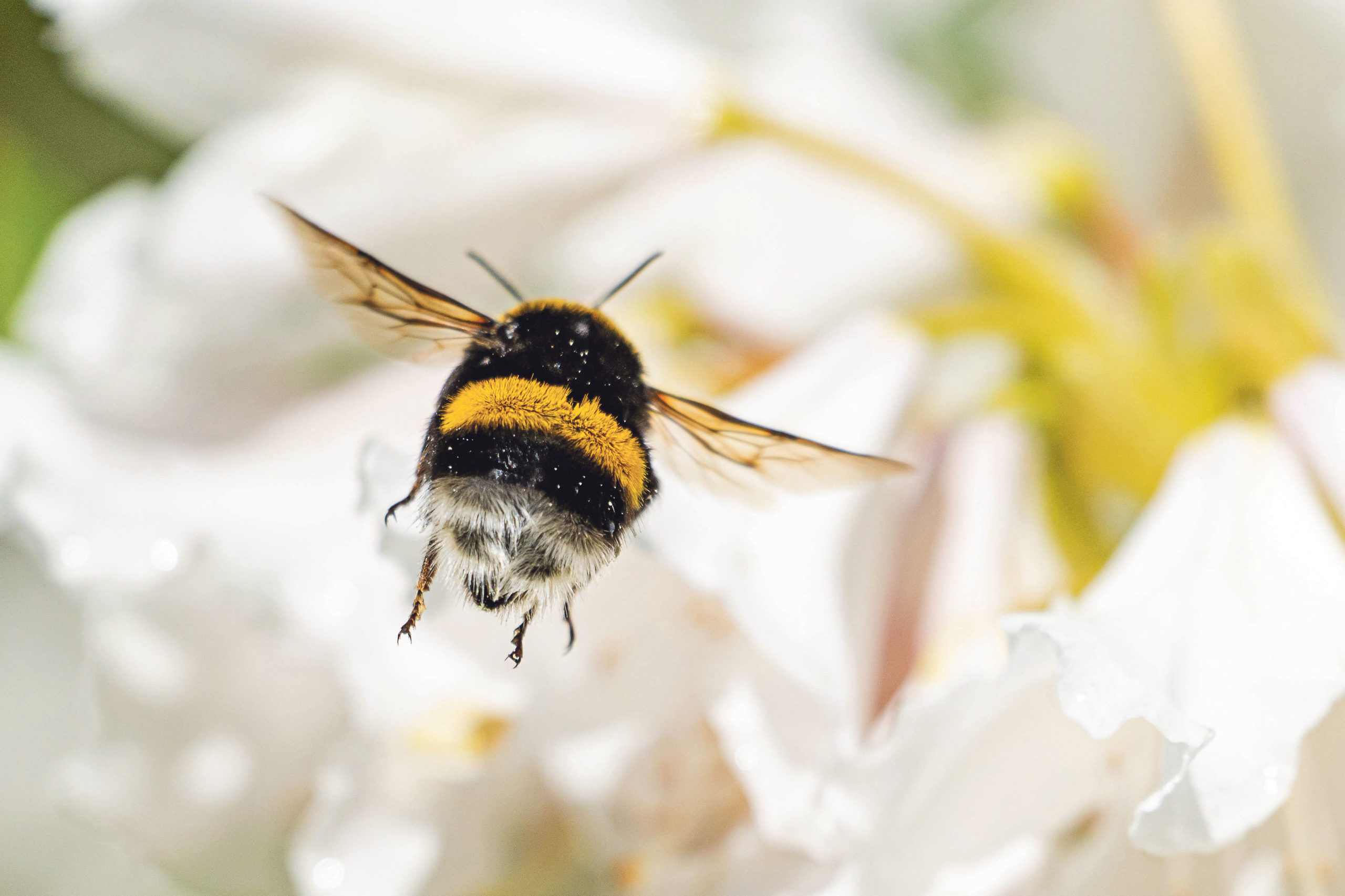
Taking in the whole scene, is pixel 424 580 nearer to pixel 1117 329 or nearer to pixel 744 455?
pixel 744 455

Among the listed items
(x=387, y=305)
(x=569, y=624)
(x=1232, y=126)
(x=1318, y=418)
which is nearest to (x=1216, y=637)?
(x=1318, y=418)

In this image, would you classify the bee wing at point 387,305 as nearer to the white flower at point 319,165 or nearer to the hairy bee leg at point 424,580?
the hairy bee leg at point 424,580

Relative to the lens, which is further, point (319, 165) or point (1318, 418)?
point (319, 165)

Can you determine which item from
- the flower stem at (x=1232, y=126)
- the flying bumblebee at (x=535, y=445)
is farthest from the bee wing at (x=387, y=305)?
the flower stem at (x=1232, y=126)

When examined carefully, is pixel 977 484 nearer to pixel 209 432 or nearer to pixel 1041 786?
pixel 1041 786

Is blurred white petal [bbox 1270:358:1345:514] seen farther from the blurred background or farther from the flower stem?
the flower stem

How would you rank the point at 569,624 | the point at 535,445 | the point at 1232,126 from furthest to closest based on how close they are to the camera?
the point at 1232,126, the point at 569,624, the point at 535,445

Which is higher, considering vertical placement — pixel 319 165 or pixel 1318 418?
pixel 319 165
